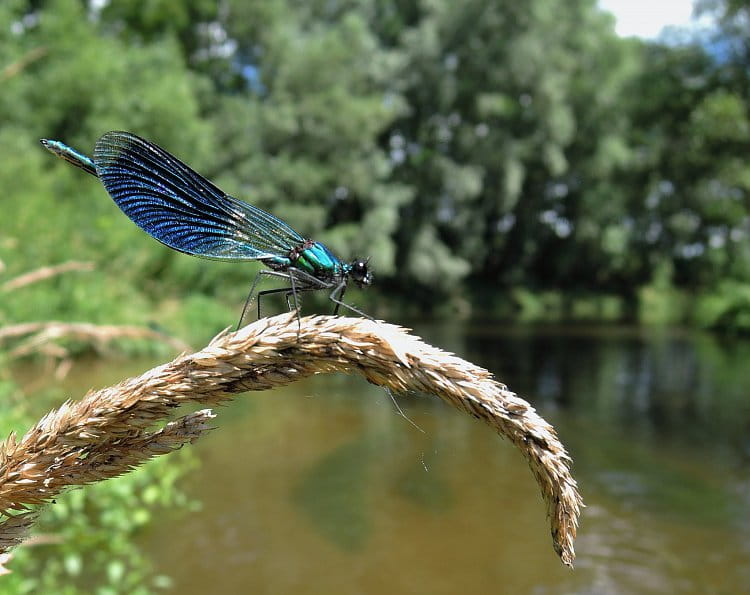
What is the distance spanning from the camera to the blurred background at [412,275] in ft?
23.1

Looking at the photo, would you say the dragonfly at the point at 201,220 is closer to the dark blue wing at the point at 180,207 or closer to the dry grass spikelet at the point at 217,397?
the dark blue wing at the point at 180,207

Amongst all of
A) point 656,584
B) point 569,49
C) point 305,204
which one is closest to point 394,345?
point 656,584

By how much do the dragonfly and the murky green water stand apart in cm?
235

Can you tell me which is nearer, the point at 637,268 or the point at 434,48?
the point at 434,48

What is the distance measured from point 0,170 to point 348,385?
8.84 meters

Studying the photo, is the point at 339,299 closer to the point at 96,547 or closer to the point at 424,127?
the point at 96,547

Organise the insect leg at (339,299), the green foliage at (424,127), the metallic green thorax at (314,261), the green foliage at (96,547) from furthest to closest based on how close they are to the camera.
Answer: the green foliage at (424,127) → the green foliage at (96,547) → the metallic green thorax at (314,261) → the insect leg at (339,299)

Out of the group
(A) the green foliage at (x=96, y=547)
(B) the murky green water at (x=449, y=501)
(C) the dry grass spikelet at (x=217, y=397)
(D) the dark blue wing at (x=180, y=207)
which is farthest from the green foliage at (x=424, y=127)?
(C) the dry grass spikelet at (x=217, y=397)

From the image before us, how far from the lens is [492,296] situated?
40812mm

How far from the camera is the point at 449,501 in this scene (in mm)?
8836

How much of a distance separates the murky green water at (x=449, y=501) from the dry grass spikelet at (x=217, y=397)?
111 inches

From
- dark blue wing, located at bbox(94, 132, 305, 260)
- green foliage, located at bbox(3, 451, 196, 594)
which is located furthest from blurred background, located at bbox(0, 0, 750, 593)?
dark blue wing, located at bbox(94, 132, 305, 260)

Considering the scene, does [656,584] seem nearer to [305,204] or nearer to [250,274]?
[250,274]

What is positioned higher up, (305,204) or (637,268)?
(305,204)
